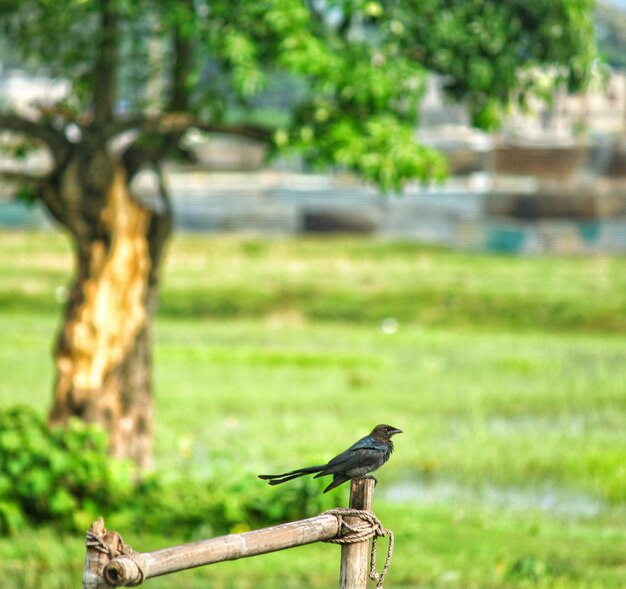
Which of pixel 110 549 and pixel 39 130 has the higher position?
pixel 39 130

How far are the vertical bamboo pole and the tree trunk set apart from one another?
6.07 m

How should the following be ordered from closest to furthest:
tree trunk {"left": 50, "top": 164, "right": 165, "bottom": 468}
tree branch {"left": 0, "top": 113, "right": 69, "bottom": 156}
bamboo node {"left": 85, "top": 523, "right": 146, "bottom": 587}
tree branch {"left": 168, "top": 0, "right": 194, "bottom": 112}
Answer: bamboo node {"left": 85, "top": 523, "right": 146, "bottom": 587}
tree trunk {"left": 50, "top": 164, "right": 165, "bottom": 468}
tree branch {"left": 0, "top": 113, "right": 69, "bottom": 156}
tree branch {"left": 168, "top": 0, "right": 194, "bottom": 112}

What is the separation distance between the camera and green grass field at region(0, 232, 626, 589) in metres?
9.31

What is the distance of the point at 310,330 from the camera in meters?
26.2

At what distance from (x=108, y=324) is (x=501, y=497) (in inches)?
159

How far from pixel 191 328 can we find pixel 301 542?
2157 cm

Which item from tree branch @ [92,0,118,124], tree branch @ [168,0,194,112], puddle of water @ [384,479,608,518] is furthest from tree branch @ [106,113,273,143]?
puddle of water @ [384,479,608,518]

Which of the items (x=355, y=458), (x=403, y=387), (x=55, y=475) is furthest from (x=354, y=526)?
(x=403, y=387)

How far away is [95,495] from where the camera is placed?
9930mm

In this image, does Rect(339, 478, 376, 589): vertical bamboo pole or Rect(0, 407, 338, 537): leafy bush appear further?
Rect(0, 407, 338, 537): leafy bush

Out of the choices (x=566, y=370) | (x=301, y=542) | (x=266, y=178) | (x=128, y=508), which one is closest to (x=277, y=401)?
(x=566, y=370)

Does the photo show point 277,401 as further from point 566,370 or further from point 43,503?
point 43,503

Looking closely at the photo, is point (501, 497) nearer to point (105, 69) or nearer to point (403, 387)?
point (105, 69)

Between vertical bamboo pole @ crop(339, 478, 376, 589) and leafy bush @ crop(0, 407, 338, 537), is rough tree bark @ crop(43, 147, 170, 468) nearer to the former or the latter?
leafy bush @ crop(0, 407, 338, 537)
